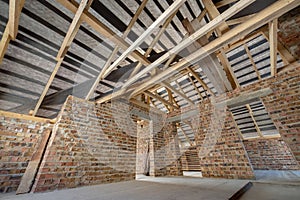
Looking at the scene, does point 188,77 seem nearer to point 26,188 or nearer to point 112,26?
point 112,26

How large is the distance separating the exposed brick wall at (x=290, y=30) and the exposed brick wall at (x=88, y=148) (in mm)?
4020

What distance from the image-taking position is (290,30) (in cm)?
251

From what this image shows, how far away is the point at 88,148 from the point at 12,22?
2414mm

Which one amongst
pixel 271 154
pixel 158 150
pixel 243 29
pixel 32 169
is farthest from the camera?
pixel 271 154

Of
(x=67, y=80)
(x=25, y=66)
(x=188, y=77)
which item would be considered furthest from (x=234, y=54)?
(x=25, y=66)

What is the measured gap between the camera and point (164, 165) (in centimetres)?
445

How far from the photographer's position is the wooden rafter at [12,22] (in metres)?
1.55

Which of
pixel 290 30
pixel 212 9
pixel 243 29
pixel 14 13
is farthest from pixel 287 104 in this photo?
pixel 14 13

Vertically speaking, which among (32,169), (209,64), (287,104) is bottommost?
(32,169)

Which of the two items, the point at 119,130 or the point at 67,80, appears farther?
the point at 119,130

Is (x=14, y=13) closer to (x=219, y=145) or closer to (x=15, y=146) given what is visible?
(x=15, y=146)

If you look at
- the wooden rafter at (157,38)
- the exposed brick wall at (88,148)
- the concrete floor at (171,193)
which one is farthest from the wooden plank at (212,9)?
the exposed brick wall at (88,148)

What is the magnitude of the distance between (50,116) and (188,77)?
187 inches

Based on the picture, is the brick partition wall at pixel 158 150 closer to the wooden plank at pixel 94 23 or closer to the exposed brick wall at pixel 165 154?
the exposed brick wall at pixel 165 154
